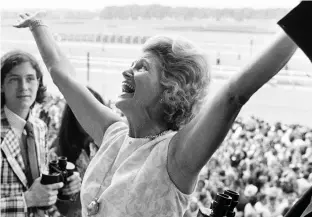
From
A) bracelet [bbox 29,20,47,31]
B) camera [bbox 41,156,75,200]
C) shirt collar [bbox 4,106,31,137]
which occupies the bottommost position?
camera [bbox 41,156,75,200]

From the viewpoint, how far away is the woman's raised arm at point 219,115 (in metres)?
0.61

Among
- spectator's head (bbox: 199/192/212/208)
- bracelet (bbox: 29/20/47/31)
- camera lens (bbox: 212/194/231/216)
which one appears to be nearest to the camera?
camera lens (bbox: 212/194/231/216)

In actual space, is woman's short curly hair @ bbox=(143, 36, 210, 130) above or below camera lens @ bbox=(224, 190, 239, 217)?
above

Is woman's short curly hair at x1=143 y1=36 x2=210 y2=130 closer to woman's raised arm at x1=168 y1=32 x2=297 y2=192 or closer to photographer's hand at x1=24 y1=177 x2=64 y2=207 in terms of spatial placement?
woman's raised arm at x1=168 y1=32 x2=297 y2=192

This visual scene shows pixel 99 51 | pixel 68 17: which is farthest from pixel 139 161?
pixel 68 17

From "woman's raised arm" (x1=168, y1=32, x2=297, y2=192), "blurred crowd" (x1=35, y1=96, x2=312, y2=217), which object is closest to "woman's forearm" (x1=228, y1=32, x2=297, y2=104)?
"woman's raised arm" (x1=168, y1=32, x2=297, y2=192)

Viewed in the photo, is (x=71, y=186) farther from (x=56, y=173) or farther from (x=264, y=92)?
(x=264, y=92)

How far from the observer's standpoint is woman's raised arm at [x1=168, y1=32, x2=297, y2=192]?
61 centimetres

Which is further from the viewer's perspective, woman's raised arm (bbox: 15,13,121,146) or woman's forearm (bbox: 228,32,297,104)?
woman's raised arm (bbox: 15,13,121,146)

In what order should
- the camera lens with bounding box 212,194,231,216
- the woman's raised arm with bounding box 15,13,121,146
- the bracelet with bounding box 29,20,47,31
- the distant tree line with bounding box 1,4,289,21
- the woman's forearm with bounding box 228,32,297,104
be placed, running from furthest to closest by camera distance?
the distant tree line with bounding box 1,4,289,21 → the bracelet with bounding box 29,20,47,31 → the woman's raised arm with bounding box 15,13,121,146 → the camera lens with bounding box 212,194,231,216 → the woman's forearm with bounding box 228,32,297,104

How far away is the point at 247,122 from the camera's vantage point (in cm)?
421

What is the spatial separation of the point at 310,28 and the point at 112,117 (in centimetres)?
49

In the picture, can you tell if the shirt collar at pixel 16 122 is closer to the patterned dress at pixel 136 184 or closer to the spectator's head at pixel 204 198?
the patterned dress at pixel 136 184

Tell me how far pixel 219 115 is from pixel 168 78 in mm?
144
